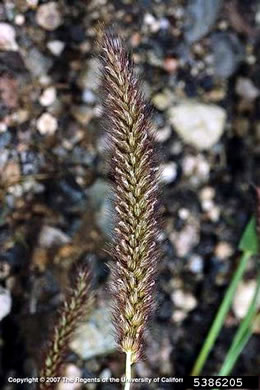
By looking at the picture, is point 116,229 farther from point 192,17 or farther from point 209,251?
point 192,17

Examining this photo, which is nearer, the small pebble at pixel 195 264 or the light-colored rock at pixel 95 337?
the light-colored rock at pixel 95 337

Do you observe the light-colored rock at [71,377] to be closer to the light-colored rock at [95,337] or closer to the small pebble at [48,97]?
the light-colored rock at [95,337]

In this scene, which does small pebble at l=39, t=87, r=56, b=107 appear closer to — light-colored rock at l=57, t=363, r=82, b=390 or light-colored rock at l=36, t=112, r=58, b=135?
light-colored rock at l=36, t=112, r=58, b=135

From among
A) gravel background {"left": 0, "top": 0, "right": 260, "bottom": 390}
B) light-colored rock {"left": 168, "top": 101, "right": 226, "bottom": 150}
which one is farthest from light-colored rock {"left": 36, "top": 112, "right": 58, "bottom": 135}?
light-colored rock {"left": 168, "top": 101, "right": 226, "bottom": 150}

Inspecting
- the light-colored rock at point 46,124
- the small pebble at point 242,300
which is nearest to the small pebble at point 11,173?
the light-colored rock at point 46,124

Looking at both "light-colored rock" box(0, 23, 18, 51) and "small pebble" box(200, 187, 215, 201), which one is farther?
"small pebble" box(200, 187, 215, 201)

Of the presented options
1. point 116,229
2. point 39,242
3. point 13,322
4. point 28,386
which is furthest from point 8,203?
point 116,229
